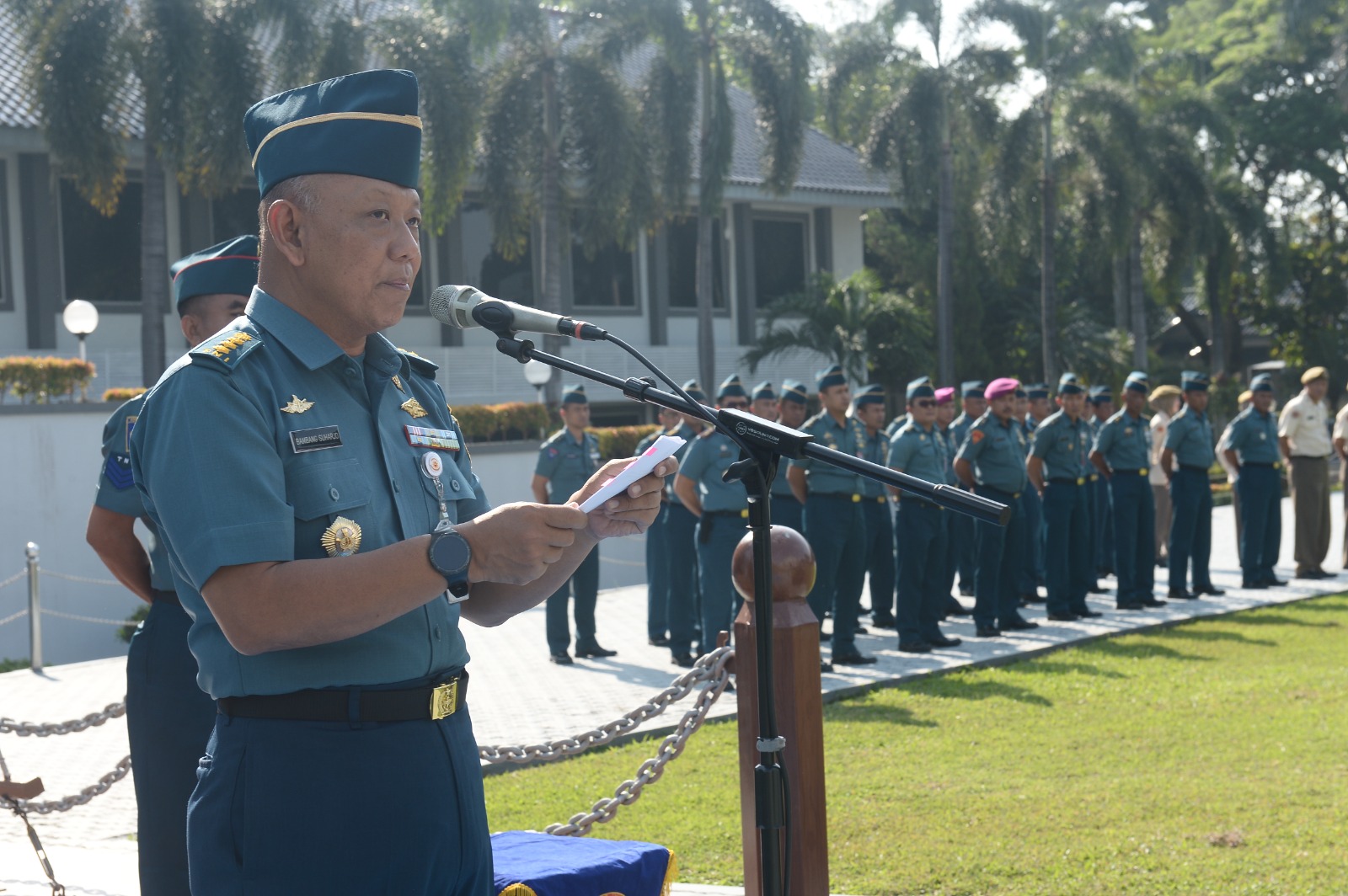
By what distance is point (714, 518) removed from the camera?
34.7 feet

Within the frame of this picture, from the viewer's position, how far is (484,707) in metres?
9.48

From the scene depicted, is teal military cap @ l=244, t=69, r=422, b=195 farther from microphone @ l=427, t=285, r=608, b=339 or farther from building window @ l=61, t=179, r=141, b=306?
building window @ l=61, t=179, r=141, b=306

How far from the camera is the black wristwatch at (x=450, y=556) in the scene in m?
2.12

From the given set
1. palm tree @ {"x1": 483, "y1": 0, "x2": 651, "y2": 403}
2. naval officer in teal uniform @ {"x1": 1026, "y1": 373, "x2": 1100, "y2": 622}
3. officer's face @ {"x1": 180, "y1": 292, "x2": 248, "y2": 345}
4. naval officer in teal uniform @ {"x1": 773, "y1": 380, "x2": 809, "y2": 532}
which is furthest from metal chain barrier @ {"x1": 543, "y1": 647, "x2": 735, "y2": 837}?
palm tree @ {"x1": 483, "y1": 0, "x2": 651, "y2": 403}

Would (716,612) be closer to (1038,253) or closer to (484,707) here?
(484,707)

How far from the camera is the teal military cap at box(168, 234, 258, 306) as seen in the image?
12.4 feet

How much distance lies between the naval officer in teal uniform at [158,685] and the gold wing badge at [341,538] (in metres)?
1.35

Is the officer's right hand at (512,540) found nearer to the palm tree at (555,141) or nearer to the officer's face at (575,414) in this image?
the officer's face at (575,414)

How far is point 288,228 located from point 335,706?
0.80 metres

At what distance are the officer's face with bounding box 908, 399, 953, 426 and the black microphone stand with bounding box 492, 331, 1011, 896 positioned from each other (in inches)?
354

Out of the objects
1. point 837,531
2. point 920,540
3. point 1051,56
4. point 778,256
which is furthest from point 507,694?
point 1051,56

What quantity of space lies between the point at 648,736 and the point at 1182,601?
24.8ft

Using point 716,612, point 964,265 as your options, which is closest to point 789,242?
point 964,265

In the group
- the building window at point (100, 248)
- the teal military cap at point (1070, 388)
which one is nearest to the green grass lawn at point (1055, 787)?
the teal military cap at point (1070, 388)
